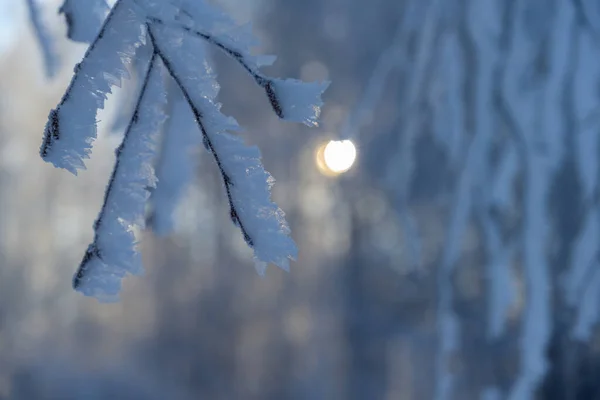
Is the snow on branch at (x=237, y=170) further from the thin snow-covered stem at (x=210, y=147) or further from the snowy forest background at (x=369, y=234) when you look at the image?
the snowy forest background at (x=369, y=234)

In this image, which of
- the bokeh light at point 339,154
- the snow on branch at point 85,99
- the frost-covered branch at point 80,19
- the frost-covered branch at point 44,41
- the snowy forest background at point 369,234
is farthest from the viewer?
the snowy forest background at point 369,234

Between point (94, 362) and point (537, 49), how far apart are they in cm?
877

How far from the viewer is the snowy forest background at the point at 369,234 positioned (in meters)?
1.16

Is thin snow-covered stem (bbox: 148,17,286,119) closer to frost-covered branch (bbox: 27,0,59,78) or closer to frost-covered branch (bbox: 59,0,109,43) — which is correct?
frost-covered branch (bbox: 59,0,109,43)

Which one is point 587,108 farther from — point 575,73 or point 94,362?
point 94,362

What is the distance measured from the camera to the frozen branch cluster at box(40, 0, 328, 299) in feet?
1.49

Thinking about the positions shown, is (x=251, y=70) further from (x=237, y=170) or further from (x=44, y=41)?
(x=44, y=41)

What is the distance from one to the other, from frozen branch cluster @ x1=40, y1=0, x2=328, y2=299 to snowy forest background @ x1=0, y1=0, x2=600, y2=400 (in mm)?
413

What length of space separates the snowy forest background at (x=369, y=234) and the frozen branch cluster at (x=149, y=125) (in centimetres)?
41

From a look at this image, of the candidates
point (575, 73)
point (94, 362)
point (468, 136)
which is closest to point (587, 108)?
point (575, 73)

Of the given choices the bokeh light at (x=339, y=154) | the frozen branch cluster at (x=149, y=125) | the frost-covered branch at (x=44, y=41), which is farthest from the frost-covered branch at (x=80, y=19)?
the bokeh light at (x=339, y=154)

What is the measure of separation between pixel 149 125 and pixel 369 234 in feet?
17.9

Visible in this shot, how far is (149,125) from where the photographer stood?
1.66 ft

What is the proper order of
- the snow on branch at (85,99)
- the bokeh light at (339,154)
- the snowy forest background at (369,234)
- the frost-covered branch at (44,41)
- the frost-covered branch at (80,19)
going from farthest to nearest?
the snowy forest background at (369,234), the bokeh light at (339,154), the frost-covered branch at (44,41), the frost-covered branch at (80,19), the snow on branch at (85,99)
